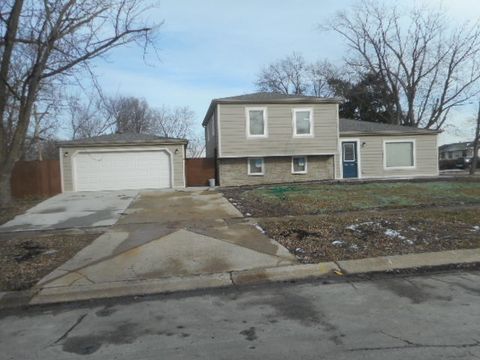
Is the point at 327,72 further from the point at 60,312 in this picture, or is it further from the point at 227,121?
the point at 60,312

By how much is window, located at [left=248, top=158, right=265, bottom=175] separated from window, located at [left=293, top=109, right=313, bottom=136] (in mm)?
2374

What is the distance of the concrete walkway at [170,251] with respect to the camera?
22.6 feet

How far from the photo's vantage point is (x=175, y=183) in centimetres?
2392

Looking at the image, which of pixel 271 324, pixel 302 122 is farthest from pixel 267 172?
pixel 271 324

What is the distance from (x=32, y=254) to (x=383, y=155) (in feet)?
75.6

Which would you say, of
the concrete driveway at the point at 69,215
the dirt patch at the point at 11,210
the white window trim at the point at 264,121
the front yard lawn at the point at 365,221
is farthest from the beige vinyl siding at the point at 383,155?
the dirt patch at the point at 11,210

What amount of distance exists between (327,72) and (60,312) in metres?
50.4

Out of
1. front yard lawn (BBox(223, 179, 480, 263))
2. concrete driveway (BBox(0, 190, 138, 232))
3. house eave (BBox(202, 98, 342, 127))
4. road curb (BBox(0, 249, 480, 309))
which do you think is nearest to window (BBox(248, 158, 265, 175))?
house eave (BBox(202, 98, 342, 127))

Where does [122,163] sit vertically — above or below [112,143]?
below

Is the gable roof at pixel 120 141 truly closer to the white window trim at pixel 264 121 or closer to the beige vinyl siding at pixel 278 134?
the beige vinyl siding at pixel 278 134

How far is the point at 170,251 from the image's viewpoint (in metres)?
8.20

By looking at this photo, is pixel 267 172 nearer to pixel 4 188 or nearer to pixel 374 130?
pixel 374 130

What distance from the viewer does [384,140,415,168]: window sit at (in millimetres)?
27739

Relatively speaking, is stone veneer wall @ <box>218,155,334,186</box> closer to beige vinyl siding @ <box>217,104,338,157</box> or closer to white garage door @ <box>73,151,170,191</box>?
beige vinyl siding @ <box>217,104,338,157</box>
